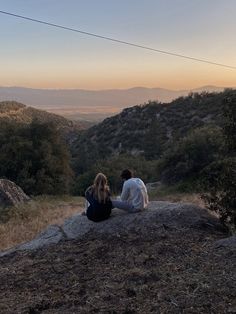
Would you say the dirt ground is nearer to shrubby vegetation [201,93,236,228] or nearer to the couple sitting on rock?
shrubby vegetation [201,93,236,228]

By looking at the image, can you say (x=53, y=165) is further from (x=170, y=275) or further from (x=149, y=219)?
(x=170, y=275)

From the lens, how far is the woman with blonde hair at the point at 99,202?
9.81 m

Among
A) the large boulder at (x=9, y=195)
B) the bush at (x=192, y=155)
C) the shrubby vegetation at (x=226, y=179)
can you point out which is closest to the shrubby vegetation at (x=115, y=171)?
the bush at (x=192, y=155)

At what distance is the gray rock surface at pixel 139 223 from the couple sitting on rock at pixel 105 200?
13cm

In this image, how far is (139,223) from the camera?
30.5ft

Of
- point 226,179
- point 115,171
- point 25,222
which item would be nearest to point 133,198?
point 226,179

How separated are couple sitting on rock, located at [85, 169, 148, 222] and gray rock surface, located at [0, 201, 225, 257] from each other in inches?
5.3

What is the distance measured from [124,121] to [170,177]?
38844 mm

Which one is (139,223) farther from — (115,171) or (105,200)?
(115,171)

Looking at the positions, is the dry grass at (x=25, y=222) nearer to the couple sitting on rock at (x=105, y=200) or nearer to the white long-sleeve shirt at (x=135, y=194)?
the couple sitting on rock at (x=105, y=200)

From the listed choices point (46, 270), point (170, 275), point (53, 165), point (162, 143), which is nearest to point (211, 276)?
point (170, 275)

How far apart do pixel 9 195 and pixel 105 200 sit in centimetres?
1210

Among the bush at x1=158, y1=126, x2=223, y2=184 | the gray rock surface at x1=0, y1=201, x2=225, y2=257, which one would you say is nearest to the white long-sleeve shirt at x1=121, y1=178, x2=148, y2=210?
the gray rock surface at x1=0, y1=201, x2=225, y2=257

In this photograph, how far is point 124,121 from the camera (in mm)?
67875
